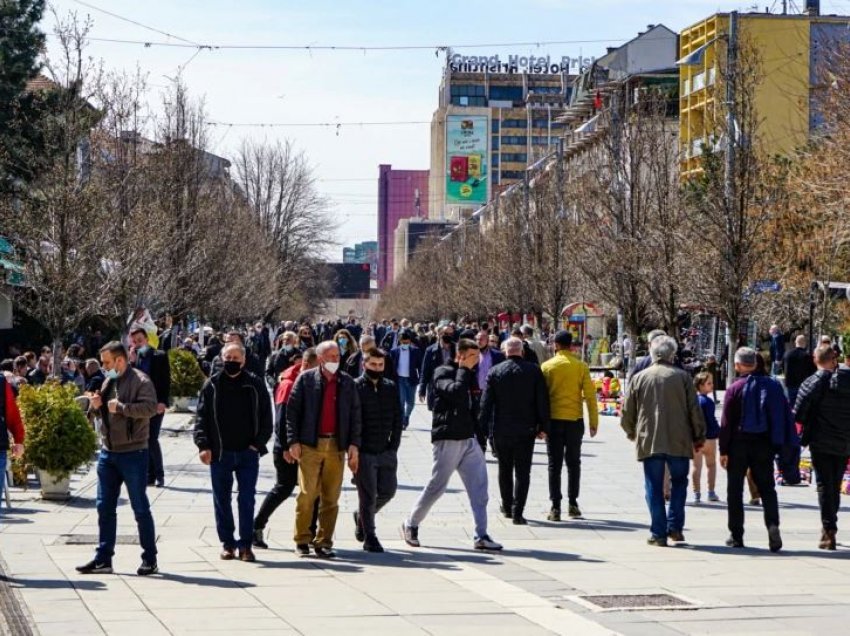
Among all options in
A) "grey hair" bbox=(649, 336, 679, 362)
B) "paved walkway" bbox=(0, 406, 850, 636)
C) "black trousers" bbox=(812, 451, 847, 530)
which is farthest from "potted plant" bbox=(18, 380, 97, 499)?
"black trousers" bbox=(812, 451, 847, 530)

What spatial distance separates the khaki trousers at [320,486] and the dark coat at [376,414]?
383 millimetres

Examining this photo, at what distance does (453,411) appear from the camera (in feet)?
41.7

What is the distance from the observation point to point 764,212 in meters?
27.1

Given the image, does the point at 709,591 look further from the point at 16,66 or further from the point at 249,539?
the point at 16,66

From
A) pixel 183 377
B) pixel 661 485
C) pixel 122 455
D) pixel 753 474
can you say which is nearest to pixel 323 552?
pixel 122 455

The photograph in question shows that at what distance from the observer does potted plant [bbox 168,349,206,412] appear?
98.2 feet

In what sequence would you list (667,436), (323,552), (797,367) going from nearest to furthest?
(323,552)
(667,436)
(797,367)

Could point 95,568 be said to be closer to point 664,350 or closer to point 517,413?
point 517,413

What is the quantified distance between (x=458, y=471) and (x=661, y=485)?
1629mm

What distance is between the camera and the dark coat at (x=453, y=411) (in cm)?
1271

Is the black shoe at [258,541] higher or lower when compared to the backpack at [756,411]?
lower

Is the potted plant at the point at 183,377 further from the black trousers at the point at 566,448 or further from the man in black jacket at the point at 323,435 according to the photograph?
the man in black jacket at the point at 323,435

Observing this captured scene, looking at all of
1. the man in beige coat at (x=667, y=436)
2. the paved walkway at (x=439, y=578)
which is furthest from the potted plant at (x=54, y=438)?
the man in beige coat at (x=667, y=436)

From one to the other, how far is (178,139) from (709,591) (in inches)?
1180
